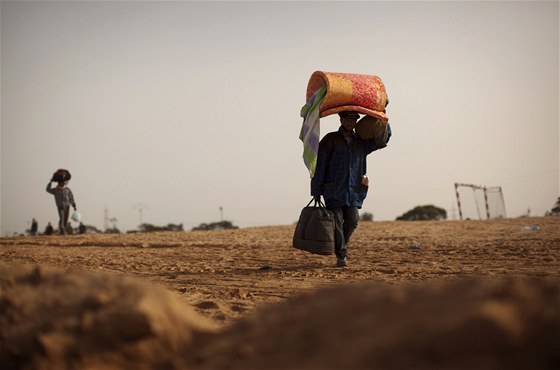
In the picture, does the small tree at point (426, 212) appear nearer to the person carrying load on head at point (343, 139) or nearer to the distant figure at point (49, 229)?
the distant figure at point (49, 229)

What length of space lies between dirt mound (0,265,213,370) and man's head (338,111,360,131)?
5.42 m

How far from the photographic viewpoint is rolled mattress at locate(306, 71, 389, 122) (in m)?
7.40

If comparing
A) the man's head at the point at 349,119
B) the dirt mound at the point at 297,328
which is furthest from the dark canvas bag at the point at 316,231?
the dirt mound at the point at 297,328

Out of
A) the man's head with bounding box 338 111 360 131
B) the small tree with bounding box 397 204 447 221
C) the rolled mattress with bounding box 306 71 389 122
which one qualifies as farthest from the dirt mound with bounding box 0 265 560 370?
the small tree with bounding box 397 204 447 221

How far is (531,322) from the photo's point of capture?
1.68m

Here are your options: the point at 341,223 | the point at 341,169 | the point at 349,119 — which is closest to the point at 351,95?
the point at 349,119

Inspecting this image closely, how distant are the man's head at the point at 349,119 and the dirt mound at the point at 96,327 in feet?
17.8

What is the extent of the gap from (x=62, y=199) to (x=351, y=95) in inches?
457

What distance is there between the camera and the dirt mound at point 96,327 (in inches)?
85.9

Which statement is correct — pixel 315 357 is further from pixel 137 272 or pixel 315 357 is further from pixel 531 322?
pixel 137 272

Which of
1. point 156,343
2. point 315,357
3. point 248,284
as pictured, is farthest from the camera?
point 248,284

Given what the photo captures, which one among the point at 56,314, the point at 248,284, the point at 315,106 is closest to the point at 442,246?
the point at 315,106

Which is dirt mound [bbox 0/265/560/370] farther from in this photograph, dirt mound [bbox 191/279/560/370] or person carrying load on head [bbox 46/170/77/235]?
person carrying load on head [bbox 46/170/77/235]

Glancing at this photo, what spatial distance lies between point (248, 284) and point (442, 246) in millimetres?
6246
